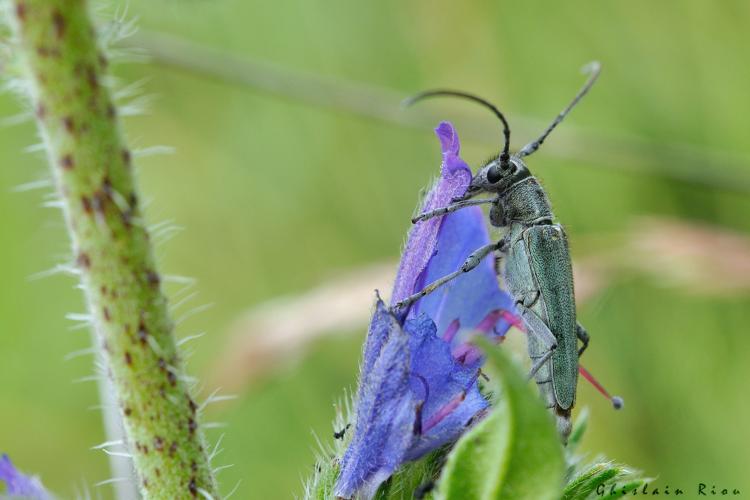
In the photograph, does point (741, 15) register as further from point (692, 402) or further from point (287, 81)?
point (287, 81)

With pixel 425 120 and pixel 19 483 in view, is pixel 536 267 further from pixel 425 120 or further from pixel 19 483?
pixel 425 120

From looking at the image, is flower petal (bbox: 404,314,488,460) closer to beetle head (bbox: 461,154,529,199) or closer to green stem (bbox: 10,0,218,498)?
green stem (bbox: 10,0,218,498)

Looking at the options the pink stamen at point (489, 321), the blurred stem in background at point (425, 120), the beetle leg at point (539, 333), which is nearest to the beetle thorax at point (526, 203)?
the beetle leg at point (539, 333)

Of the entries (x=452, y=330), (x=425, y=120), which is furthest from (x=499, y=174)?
(x=425, y=120)

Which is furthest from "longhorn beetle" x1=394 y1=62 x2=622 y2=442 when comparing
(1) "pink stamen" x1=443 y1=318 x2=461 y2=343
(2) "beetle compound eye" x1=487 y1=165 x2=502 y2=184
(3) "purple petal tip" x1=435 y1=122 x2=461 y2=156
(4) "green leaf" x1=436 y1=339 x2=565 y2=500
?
(4) "green leaf" x1=436 y1=339 x2=565 y2=500

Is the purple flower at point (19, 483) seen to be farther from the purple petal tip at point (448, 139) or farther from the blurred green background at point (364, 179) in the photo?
the blurred green background at point (364, 179)

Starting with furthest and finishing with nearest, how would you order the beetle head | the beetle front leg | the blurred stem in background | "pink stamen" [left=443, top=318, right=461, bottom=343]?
the blurred stem in background
the beetle head
"pink stamen" [left=443, top=318, right=461, bottom=343]
the beetle front leg

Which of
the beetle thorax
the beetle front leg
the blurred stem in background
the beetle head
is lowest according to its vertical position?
the beetle front leg
